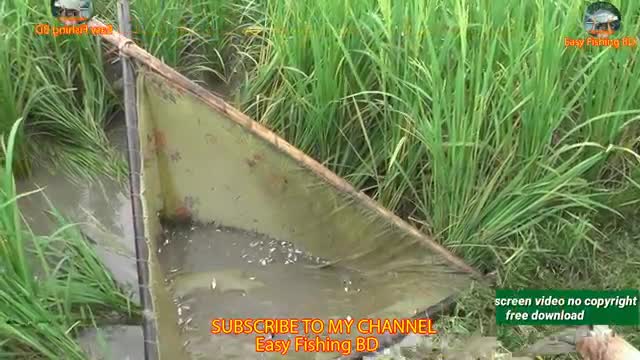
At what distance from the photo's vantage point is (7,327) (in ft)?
4.45

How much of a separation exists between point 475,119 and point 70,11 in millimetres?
1497

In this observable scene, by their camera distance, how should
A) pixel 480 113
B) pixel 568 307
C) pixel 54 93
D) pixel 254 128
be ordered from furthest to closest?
pixel 54 93 < pixel 254 128 < pixel 480 113 < pixel 568 307

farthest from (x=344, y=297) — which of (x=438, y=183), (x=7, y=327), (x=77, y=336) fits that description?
(x=7, y=327)

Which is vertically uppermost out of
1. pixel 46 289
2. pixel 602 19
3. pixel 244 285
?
pixel 602 19

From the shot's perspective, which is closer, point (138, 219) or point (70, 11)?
point (138, 219)

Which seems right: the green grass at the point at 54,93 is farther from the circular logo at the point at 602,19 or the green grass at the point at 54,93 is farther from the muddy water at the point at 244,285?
the circular logo at the point at 602,19

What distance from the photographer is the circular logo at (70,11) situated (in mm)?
2074

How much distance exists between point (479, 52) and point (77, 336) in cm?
137

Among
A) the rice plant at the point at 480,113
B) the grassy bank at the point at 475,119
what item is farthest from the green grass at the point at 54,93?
the rice plant at the point at 480,113

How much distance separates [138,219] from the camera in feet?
5.36

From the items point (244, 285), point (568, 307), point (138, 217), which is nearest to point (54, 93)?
point (138, 217)

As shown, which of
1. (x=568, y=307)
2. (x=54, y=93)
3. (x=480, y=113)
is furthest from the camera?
(x=54, y=93)

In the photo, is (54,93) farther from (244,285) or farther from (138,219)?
(244,285)

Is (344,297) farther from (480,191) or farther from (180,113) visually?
(180,113)
